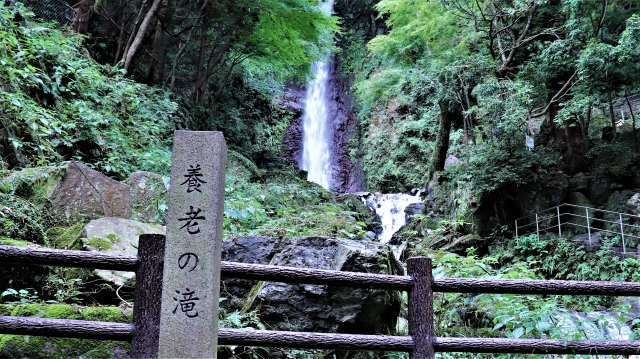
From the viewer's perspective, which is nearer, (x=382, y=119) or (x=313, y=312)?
(x=313, y=312)

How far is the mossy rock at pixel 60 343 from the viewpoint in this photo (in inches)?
105

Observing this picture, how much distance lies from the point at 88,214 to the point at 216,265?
3.50m

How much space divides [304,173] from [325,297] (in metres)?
14.6

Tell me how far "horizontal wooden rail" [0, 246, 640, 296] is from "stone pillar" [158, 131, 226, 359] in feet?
1.36

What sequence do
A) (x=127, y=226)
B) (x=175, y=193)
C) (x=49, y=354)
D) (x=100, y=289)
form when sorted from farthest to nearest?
1. (x=127, y=226)
2. (x=100, y=289)
3. (x=49, y=354)
4. (x=175, y=193)

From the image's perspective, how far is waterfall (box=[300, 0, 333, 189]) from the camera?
22297 mm

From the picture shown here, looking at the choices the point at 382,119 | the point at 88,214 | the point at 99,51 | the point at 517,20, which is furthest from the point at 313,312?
the point at 382,119

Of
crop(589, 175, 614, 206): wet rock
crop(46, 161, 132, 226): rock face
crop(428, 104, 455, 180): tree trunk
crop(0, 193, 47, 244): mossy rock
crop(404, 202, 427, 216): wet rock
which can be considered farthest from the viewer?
crop(404, 202, 427, 216): wet rock

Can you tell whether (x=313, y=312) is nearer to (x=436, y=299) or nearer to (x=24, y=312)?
(x=436, y=299)

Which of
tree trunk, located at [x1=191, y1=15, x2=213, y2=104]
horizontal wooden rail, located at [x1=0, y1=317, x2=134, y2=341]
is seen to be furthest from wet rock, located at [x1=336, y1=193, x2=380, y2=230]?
horizontal wooden rail, located at [x1=0, y1=317, x2=134, y2=341]

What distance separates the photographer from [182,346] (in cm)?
218

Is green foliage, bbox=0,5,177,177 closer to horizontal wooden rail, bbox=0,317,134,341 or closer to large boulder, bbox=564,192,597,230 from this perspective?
horizontal wooden rail, bbox=0,317,134,341

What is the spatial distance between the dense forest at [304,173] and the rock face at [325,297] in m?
0.02

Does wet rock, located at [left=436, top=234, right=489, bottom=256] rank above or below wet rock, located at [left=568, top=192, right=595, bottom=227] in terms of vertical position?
below
